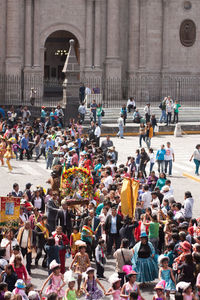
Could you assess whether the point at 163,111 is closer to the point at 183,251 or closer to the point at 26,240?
the point at 26,240

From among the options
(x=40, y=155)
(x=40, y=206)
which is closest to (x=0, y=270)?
(x=40, y=206)

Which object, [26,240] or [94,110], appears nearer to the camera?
[26,240]

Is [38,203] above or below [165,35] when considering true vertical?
below

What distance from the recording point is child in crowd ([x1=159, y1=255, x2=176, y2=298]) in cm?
1510

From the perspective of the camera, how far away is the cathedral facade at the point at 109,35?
4925cm

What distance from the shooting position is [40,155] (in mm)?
33938

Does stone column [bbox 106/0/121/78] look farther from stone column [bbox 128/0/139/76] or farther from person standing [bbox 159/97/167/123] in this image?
person standing [bbox 159/97/167/123]

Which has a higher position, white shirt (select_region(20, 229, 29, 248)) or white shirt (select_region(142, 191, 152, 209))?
white shirt (select_region(142, 191, 152, 209))

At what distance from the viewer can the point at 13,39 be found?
4891cm

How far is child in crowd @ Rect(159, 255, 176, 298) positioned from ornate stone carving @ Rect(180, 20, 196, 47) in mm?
39711

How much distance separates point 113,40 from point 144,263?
36.0m

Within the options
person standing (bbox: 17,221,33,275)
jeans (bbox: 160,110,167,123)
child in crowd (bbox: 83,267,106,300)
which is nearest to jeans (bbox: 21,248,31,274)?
person standing (bbox: 17,221,33,275)

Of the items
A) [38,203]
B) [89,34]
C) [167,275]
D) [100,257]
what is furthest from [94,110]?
[167,275]

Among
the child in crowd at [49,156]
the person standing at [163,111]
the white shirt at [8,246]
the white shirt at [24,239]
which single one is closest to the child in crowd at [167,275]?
the white shirt at [8,246]
